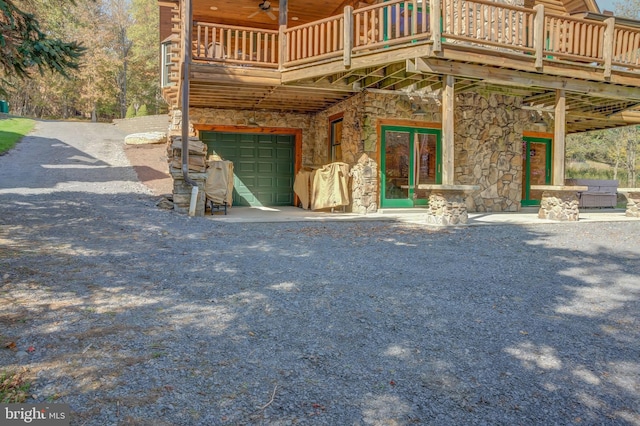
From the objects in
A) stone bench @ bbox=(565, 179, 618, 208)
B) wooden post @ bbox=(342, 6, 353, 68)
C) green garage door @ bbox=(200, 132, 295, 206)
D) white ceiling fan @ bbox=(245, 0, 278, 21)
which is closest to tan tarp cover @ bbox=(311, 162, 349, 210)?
green garage door @ bbox=(200, 132, 295, 206)

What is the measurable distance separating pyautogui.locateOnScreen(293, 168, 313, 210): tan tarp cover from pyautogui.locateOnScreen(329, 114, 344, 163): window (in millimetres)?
837

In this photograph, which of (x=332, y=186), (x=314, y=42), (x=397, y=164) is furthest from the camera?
(x=397, y=164)

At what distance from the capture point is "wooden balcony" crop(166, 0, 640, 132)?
819 cm

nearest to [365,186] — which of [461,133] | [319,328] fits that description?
[461,133]

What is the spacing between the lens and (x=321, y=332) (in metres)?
2.95

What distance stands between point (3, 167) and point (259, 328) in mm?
15085

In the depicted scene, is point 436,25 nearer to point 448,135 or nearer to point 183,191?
point 448,135

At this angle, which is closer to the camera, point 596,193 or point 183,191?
point 183,191

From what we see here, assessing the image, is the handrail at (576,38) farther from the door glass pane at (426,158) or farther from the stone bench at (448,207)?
the stone bench at (448,207)

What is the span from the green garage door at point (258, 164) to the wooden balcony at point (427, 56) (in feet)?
7.18

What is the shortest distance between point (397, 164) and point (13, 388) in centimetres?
1004

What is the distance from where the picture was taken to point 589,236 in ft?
24.3

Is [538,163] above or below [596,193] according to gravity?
above

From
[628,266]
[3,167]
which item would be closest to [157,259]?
[628,266]
